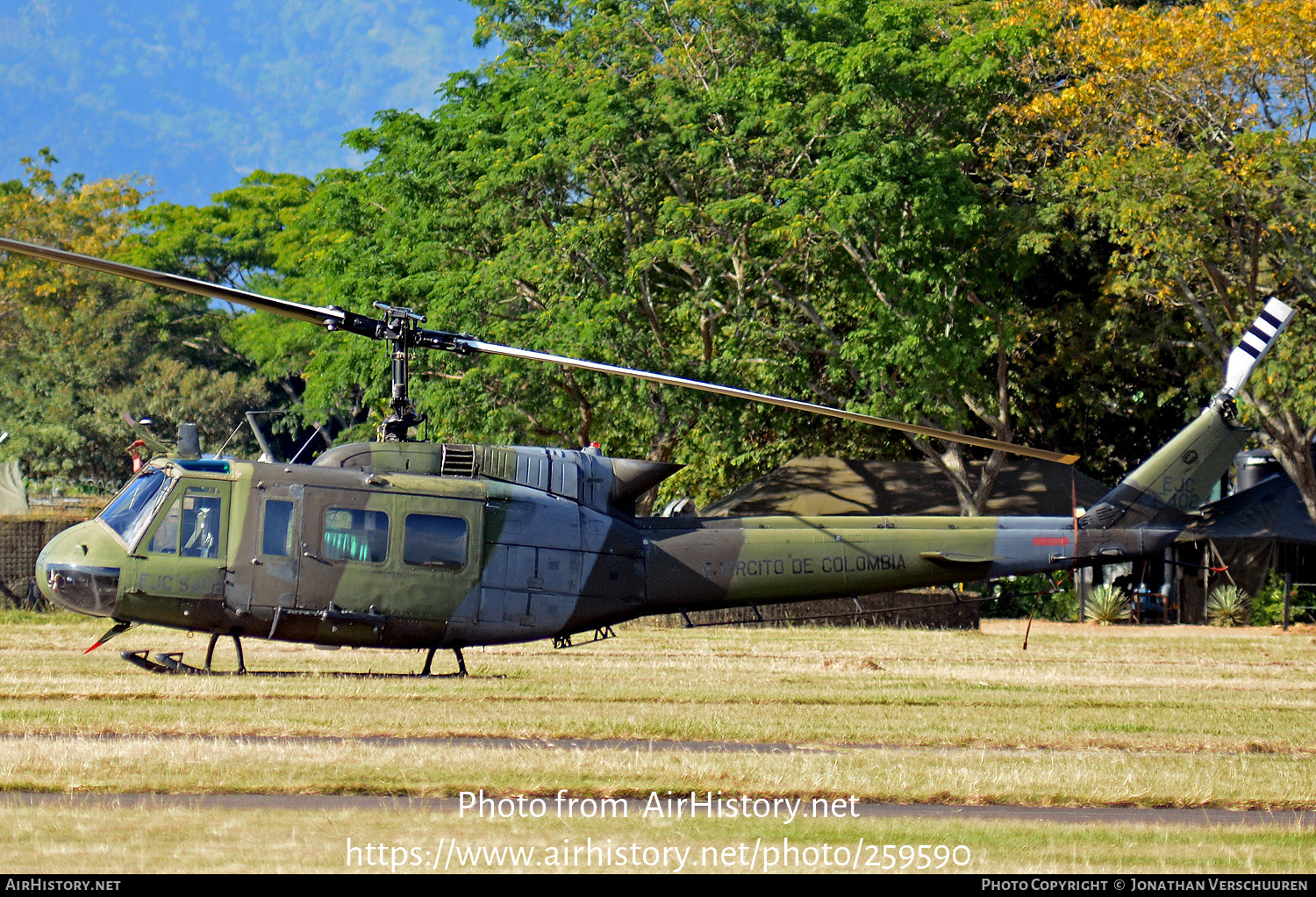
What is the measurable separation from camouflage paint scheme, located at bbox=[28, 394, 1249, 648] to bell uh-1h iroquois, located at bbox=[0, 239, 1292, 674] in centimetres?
2

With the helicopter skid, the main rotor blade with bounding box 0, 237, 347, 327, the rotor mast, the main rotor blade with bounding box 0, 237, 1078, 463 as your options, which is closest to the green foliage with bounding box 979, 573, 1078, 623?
the helicopter skid

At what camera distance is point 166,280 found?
10.9m

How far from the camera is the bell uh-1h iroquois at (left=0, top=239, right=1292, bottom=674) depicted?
1359 centimetres

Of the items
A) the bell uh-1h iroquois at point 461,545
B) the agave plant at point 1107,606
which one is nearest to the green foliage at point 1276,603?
the agave plant at point 1107,606

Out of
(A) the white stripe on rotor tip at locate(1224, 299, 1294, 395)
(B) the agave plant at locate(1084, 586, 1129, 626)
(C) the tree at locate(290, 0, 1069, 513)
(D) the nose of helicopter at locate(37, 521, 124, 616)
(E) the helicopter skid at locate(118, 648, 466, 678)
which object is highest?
(C) the tree at locate(290, 0, 1069, 513)

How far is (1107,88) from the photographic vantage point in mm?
29422

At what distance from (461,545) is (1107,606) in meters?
21.2

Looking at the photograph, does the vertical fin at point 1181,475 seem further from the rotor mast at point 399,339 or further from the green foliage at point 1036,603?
A: the green foliage at point 1036,603

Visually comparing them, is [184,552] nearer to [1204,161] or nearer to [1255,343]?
[1255,343]

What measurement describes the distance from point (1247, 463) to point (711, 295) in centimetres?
1627

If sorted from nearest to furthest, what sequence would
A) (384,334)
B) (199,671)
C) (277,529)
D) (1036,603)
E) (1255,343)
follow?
(384,334) < (277,529) < (199,671) < (1255,343) < (1036,603)

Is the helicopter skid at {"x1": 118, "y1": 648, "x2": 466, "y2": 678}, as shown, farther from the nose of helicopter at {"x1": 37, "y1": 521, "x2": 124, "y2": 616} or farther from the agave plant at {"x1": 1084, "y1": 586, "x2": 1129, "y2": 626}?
the agave plant at {"x1": 1084, "y1": 586, "x2": 1129, "y2": 626}

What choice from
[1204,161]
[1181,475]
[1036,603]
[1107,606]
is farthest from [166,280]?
[1036,603]

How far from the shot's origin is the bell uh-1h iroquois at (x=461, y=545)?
13.6 m
